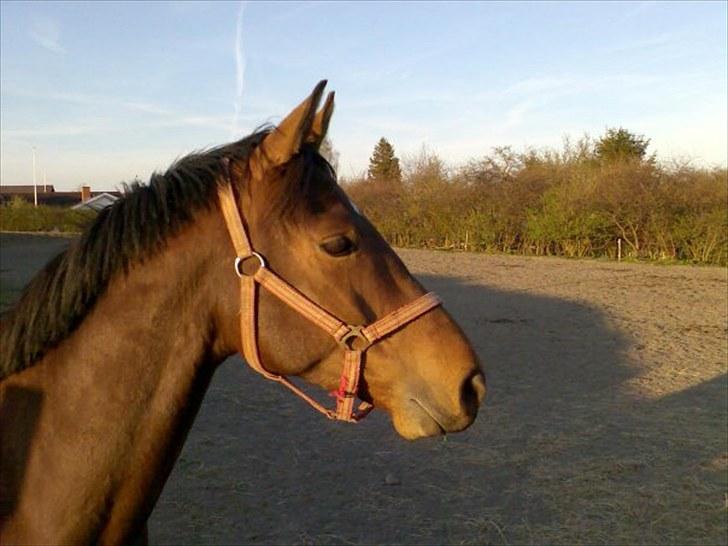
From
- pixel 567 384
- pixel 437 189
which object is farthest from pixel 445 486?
pixel 437 189

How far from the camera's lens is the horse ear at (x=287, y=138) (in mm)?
1787

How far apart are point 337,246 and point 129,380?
68 centimetres

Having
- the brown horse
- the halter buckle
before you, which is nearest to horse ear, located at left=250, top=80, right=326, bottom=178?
the brown horse

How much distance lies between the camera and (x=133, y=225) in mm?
1899

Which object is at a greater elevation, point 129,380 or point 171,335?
point 171,335

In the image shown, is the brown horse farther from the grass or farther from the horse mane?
the grass

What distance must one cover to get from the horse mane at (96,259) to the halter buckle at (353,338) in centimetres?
53

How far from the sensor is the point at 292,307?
1856 mm

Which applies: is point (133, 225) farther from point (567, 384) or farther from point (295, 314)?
point (567, 384)

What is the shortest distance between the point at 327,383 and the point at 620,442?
19.2ft

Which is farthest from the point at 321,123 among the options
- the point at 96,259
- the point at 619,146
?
the point at 619,146

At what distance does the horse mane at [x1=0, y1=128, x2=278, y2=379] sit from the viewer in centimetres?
188

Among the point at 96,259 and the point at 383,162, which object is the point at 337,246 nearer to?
the point at 96,259

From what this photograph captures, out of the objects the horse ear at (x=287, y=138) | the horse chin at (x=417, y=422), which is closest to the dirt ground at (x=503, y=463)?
the horse ear at (x=287, y=138)
